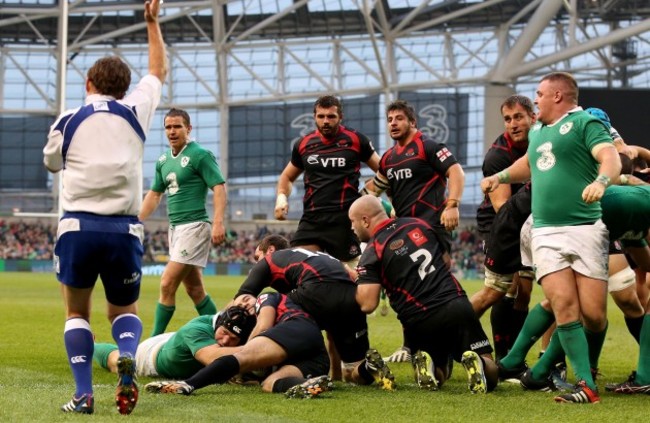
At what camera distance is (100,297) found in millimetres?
21188

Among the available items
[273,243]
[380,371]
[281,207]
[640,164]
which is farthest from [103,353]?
[640,164]

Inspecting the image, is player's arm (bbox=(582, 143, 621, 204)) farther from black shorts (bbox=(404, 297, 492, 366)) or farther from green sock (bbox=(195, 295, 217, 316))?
green sock (bbox=(195, 295, 217, 316))

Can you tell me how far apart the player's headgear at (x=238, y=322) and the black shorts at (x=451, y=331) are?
1.07 meters

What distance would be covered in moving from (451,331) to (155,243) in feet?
142

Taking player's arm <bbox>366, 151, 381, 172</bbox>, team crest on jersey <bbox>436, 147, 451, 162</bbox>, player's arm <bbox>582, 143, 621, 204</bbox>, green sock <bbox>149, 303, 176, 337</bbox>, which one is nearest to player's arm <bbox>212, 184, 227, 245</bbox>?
green sock <bbox>149, 303, 176, 337</bbox>

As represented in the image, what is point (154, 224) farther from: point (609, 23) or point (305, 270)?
point (305, 270)

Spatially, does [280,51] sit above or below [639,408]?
above

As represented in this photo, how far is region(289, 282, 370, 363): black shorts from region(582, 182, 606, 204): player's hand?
A: 1.92m

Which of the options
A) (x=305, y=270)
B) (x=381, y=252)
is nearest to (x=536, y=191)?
(x=381, y=252)

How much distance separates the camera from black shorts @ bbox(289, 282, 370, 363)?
23.4 ft

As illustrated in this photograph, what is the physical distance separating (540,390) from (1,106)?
44.8 m

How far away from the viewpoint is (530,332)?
732 centimetres

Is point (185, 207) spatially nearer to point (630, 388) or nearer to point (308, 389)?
point (308, 389)

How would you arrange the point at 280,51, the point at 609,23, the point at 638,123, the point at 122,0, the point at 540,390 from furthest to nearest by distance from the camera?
the point at 280,51
the point at 122,0
the point at 609,23
the point at 638,123
the point at 540,390
